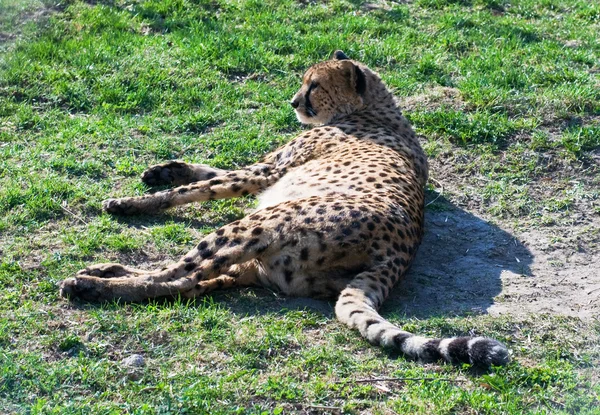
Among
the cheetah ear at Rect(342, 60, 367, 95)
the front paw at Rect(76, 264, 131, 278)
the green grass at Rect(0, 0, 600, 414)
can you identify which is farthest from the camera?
the cheetah ear at Rect(342, 60, 367, 95)

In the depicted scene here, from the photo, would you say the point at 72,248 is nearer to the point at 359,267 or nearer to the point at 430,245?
the point at 359,267

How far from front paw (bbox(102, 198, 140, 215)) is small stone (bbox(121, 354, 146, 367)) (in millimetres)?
1867

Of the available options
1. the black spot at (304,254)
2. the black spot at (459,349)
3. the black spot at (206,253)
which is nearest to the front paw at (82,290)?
the black spot at (206,253)

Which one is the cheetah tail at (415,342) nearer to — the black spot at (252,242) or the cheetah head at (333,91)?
the black spot at (252,242)

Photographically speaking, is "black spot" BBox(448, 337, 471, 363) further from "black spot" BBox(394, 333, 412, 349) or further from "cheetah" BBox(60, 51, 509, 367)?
"black spot" BBox(394, 333, 412, 349)

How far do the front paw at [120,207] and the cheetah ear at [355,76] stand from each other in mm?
1904

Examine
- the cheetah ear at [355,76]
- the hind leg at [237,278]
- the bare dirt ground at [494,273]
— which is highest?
the cheetah ear at [355,76]

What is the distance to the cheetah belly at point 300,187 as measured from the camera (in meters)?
5.40

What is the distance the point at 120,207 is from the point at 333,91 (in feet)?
6.09

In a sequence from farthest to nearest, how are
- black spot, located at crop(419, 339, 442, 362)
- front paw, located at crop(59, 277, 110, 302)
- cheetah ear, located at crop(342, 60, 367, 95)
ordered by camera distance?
cheetah ear, located at crop(342, 60, 367, 95) → front paw, located at crop(59, 277, 110, 302) → black spot, located at crop(419, 339, 442, 362)

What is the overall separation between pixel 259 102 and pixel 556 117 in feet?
7.76

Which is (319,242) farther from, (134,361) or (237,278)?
(134,361)

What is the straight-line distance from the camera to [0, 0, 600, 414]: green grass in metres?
3.94

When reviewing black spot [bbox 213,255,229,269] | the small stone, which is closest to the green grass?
the small stone
